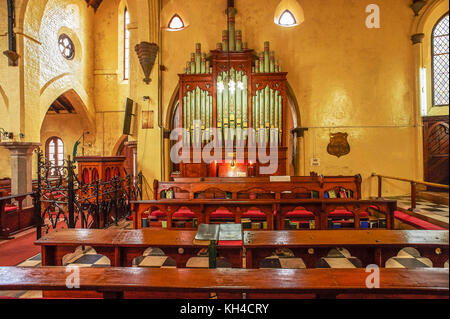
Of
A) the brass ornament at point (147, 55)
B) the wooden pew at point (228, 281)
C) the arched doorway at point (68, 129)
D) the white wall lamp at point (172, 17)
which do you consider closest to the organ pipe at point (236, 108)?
the brass ornament at point (147, 55)

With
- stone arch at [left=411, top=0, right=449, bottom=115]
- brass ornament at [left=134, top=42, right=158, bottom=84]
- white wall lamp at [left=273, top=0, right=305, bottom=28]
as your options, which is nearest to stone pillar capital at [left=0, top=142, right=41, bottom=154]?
brass ornament at [left=134, top=42, right=158, bottom=84]

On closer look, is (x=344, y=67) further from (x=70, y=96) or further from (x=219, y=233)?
(x=70, y=96)

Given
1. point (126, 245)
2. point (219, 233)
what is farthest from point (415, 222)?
point (126, 245)

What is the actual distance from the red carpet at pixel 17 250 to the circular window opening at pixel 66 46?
7.76 meters

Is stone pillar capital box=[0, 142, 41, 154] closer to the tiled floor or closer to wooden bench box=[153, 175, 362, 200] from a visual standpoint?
wooden bench box=[153, 175, 362, 200]

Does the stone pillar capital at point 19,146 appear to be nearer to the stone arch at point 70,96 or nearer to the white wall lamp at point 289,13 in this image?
the stone arch at point 70,96

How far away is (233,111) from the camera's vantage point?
22.0 feet

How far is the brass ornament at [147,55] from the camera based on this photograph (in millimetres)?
6703

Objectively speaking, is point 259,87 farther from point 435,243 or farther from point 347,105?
point 435,243

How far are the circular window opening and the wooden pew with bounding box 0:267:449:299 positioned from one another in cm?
1025

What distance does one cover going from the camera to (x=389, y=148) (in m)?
6.91

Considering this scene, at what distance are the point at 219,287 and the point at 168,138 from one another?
20.1ft

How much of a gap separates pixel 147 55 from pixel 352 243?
6.45 meters

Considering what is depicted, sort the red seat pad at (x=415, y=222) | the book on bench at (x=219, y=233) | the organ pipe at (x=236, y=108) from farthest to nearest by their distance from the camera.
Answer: the organ pipe at (x=236, y=108)
the red seat pad at (x=415, y=222)
the book on bench at (x=219, y=233)
